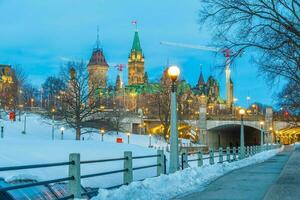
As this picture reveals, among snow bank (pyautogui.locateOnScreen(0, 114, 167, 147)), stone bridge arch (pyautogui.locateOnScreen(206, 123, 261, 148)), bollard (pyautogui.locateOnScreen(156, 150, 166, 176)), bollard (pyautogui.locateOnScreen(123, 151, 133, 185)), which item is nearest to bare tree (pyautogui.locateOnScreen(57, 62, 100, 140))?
snow bank (pyautogui.locateOnScreen(0, 114, 167, 147))

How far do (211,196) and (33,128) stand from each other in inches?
3136

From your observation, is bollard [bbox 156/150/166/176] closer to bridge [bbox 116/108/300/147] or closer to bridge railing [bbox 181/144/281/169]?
bridge railing [bbox 181/144/281/169]

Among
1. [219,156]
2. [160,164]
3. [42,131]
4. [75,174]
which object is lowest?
[219,156]

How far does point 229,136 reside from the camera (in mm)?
147875

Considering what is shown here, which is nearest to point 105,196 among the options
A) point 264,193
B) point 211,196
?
point 211,196

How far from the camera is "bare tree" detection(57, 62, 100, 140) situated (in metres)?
65.8

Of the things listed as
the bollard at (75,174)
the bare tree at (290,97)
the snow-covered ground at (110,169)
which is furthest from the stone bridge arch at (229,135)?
the bollard at (75,174)

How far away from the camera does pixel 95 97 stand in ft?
234

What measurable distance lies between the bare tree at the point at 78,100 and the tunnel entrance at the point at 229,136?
59546mm

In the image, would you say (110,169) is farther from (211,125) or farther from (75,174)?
(211,125)

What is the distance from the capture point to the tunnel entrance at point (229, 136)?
13012cm

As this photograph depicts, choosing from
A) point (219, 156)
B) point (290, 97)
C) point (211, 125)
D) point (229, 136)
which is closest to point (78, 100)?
point (290, 97)

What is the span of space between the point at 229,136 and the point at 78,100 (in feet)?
289

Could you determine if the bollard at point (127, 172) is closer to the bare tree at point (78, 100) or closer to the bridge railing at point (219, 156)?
the bridge railing at point (219, 156)
